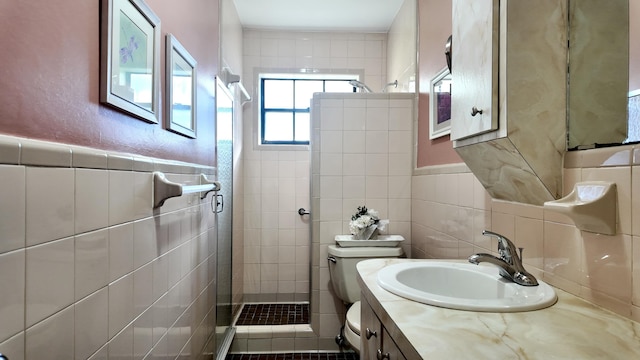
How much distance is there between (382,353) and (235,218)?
79.3 inches

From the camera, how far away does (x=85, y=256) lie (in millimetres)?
773

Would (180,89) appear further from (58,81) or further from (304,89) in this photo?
(304,89)

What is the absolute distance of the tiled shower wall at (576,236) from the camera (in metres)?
0.73

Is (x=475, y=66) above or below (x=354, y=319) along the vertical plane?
above

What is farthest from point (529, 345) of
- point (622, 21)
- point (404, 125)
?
point (404, 125)

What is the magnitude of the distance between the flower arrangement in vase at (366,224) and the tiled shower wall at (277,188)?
101 centimetres

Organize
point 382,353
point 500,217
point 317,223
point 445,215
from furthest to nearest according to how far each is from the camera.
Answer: point 317,223, point 445,215, point 500,217, point 382,353

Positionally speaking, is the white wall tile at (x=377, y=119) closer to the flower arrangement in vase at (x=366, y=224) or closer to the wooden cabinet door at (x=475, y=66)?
the flower arrangement in vase at (x=366, y=224)

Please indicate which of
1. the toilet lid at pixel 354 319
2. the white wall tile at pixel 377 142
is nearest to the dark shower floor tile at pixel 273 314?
the toilet lid at pixel 354 319

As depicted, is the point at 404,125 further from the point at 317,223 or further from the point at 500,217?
the point at 500,217

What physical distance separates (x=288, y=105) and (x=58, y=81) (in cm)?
261

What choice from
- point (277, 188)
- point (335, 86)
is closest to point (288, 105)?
point (335, 86)

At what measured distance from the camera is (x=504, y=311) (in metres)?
0.80

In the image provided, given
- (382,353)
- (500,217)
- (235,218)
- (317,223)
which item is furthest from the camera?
(235,218)
